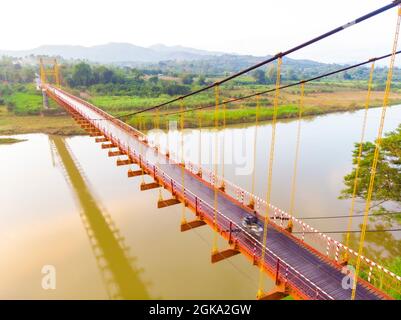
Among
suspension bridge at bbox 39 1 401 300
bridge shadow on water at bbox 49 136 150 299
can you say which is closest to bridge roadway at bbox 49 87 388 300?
suspension bridge at bbox 39 1 401 300

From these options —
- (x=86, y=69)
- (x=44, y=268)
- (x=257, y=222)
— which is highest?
(x=86, y=69)

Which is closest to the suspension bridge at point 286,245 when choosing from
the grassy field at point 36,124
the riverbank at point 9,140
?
the riverbank at point 9,140

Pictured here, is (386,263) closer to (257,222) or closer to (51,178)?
(257,222)

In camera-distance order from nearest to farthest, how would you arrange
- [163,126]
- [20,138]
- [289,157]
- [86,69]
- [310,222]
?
[310,222]
[289,157]
[20,138]
[163,126]
[86,69]

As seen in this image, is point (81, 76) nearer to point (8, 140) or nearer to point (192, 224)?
point (8, 140)

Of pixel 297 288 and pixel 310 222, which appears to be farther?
pixel 310 222

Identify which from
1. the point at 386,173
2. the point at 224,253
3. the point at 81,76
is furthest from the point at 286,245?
the point at 81,76

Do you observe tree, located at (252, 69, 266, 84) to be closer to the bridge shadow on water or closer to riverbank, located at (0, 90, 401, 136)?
riverbank, located at (0, 90, 401, 136)
